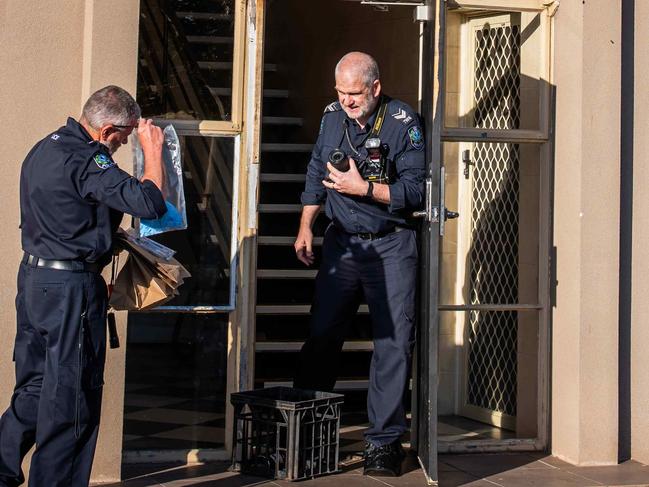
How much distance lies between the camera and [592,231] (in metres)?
5.89

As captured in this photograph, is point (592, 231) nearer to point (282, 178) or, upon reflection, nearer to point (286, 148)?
point (282, 178)

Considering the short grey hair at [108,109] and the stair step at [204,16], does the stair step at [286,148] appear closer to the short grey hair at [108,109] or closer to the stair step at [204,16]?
the stair step at [204,16]

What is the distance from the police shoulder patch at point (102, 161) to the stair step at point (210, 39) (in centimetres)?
152

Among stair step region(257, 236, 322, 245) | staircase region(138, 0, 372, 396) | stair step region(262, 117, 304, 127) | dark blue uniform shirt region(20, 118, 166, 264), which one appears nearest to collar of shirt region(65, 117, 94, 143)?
dark blue uniform shirt region(20, 118, 166, 264)

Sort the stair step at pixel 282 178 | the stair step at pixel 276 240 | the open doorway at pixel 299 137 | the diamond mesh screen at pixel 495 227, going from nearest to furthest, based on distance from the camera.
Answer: the diamond mesh screen at pixel 495 227, the open doorway at pixel 299 137, the stair step at pixel 276 240, the stair step at pixel 282 178

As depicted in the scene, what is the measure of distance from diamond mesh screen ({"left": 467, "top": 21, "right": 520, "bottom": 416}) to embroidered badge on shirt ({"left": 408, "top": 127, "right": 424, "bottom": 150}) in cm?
98

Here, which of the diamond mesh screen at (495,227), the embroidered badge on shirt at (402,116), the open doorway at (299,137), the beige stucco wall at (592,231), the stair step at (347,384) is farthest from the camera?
the open doorway at (299,137)

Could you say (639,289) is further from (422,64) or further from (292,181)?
(292,181)

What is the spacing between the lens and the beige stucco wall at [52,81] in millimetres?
5168

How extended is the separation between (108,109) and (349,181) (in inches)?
51.2

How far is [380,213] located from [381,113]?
502mm

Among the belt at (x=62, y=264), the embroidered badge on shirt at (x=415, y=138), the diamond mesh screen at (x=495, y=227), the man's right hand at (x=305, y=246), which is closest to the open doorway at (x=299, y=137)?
the diamond mesh screen at (x=495, y=227)

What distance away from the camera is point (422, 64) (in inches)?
226

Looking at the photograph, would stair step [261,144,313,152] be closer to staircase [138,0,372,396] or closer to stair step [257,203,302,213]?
staircase [138,0,372,396]
